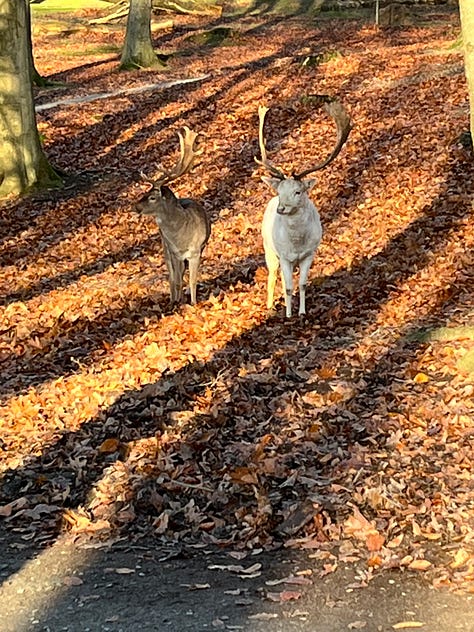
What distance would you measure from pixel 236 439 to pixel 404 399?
5.11 ft

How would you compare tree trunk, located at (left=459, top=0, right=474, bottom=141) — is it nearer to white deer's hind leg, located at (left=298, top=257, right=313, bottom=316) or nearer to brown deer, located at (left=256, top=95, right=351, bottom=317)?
brown deer, located at (left=256, top=95, right=351, bottom=317)

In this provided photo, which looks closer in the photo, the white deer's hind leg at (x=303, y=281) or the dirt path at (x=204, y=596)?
the dirt path at (x=204, y=596)

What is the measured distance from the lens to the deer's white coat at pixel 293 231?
35.8 ft

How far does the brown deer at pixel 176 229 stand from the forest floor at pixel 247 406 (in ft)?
1.58

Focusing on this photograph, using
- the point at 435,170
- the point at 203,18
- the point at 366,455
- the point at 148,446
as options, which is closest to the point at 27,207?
the point at 435,170

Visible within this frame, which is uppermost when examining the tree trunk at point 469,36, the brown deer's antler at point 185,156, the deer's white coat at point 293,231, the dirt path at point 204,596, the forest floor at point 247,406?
the tree trunk at point 469,36

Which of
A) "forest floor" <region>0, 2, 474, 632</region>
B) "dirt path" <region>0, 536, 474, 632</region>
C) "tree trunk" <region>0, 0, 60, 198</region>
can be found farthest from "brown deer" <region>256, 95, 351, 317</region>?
"tree trunk" <region>0, 0, 60, 198</region>

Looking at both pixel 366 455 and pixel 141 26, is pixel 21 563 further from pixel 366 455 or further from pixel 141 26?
pixel 141 26

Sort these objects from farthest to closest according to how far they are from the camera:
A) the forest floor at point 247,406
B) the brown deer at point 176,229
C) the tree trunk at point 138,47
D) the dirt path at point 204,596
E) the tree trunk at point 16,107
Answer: the tree trunk at point 138,47
the tree trunk at point 16,107
the brown deer at point 176,229
the forest floor at point 247,406
the dirt path at point 204,596

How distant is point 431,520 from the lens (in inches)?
251

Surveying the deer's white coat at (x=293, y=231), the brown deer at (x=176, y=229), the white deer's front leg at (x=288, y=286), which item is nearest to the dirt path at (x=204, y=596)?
the white deer's front leg at (x=288, y=286)

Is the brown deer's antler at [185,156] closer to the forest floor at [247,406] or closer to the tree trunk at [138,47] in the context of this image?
the forest floor at [247,406]

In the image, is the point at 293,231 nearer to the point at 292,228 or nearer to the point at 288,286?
the point at 292,228

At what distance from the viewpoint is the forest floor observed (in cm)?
583
